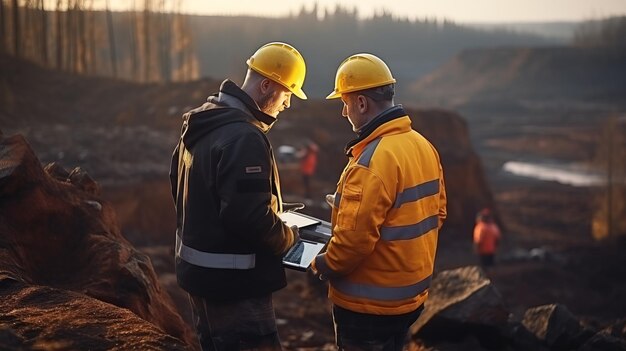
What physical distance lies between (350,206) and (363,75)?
0.68 meters

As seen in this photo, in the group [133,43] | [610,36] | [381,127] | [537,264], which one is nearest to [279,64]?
[381,127]

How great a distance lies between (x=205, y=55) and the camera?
103m

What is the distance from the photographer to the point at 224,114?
3.21m

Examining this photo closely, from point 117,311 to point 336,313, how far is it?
3.80 ft

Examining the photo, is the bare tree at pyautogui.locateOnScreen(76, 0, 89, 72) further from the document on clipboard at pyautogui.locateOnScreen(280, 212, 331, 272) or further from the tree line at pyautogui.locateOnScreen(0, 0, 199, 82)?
the document on clipboard at pyautogui.locateOnScreen(280, 212, 331, 272)

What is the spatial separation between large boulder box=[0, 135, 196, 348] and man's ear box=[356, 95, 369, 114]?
7.01 ft

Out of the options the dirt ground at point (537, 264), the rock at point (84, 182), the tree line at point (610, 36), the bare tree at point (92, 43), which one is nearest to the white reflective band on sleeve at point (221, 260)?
the rock at point (84, 182)

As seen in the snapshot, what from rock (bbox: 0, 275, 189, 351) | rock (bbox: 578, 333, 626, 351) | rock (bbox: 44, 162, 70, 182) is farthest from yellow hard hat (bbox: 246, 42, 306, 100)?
rock (bbox: 578, 333, 626, 351)

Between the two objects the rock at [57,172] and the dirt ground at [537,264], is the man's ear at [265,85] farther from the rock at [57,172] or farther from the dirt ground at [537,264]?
the dirt ground at [537,264]

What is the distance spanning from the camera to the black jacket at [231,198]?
3078mm

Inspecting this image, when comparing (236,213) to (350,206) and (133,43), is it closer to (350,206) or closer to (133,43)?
(350,206)

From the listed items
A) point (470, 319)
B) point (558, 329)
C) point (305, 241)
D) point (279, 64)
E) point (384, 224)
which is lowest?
point (558, 329)

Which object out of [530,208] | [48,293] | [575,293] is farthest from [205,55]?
[48,293]

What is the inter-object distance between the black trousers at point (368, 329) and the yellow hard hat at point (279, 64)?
1.19 m
